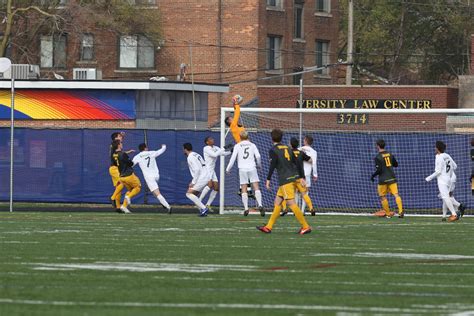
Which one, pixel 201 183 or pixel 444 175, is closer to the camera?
pixel 444 175

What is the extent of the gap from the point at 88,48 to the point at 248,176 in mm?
34765

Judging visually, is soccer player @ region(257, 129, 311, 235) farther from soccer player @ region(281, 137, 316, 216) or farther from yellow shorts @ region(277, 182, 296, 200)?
soccer player @ region(281, 137, 316, 216)

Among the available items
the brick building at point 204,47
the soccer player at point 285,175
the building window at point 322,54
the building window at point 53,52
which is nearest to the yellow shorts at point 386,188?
the soccer player at point 285,175

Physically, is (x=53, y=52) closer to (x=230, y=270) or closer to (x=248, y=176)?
(x=248, y=176)

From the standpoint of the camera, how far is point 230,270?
15.3 meters

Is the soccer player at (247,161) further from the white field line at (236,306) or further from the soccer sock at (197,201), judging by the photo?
the white field line at (236,306)

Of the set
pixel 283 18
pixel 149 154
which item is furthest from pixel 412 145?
pixel 283 18

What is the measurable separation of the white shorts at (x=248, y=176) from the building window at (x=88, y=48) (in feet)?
113

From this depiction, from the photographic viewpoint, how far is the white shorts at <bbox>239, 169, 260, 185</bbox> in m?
31.3

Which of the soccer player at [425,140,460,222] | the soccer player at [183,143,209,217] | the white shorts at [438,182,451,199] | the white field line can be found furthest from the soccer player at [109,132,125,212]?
the white field line

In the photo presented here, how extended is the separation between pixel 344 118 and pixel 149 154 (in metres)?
23.2

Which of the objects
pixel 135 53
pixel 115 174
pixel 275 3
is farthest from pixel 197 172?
pixel 275 3

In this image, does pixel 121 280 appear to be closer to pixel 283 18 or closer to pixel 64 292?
pixel 64 292

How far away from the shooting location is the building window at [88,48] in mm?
64750
